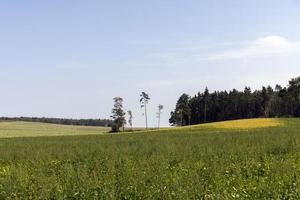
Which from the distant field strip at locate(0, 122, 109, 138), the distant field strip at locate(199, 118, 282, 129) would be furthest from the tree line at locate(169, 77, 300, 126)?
the distant field strip at locate(199, 118, 282, 129)

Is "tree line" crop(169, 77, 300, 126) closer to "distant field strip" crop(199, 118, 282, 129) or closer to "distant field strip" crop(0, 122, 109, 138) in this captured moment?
"distant field strip" crop(0, 122, 109, 138)

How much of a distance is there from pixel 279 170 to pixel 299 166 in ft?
4.65

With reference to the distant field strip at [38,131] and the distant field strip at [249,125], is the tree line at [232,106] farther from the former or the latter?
the distant field strip at [249,125]

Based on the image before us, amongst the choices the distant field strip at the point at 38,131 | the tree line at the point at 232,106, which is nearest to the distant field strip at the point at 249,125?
the distant field strip at the point at 38,131

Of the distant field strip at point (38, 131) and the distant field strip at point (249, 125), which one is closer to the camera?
the distant field strip at point (249, 125)

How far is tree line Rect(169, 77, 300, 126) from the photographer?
497ft

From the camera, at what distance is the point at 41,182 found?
Answer: 35.2 feet

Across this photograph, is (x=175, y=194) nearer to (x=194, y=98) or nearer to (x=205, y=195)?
(x=205, y=195)

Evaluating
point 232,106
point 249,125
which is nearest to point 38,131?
point 249,125

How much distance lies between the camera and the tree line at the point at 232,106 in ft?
497

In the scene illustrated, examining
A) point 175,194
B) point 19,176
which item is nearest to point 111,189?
point 175,194

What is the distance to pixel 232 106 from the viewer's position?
15475 cm

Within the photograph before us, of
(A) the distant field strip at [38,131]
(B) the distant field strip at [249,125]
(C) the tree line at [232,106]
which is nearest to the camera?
(B) the distant field strip at [249,125]

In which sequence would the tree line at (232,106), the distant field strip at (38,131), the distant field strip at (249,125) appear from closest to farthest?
1. the distant field strip at (249,125)
2. the distant field strip at (38,131)
3. the tree line at (232,106)
